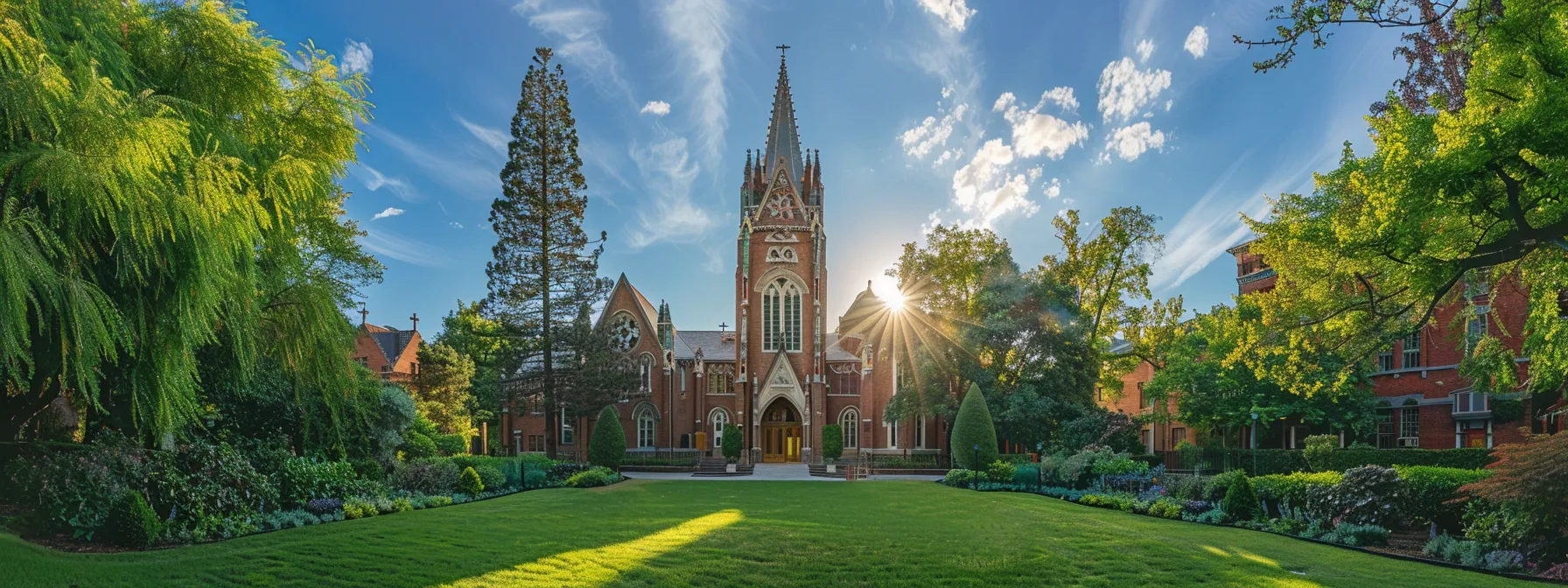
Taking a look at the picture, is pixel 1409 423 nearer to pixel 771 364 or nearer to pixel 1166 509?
pixel 1166 509

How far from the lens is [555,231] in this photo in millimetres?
37781

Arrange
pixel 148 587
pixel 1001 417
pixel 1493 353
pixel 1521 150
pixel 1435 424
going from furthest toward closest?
pixel 1001 417
pixel 1435 424
pixel 1493 353
pixel 1521 150
pixel 148 587

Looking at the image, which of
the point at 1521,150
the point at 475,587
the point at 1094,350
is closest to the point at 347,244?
the point at 475,587

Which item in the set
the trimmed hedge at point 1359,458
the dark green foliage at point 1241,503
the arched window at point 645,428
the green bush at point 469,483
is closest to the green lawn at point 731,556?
the dark green foliage at point 1241,503

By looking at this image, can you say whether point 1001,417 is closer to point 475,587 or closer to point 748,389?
point 748,389

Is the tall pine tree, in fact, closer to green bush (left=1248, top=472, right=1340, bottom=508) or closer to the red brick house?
the red brick house

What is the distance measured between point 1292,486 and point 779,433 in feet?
95.8

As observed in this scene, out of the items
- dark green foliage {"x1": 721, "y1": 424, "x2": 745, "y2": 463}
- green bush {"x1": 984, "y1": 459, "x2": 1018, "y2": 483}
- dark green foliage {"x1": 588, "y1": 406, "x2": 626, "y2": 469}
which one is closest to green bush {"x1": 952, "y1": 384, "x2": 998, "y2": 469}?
green bush {"x1": 984, "y1": 459, "x2": 1018, "y2": 483}

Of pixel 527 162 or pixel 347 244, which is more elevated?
pixel 527 162

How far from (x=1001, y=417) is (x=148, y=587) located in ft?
99.7

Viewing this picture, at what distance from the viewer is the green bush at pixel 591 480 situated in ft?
89.7

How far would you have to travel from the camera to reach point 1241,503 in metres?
16.2

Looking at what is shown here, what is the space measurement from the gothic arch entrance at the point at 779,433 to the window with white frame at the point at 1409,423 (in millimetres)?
25266

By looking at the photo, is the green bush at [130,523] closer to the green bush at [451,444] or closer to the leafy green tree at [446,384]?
the green bush at [451,444]
